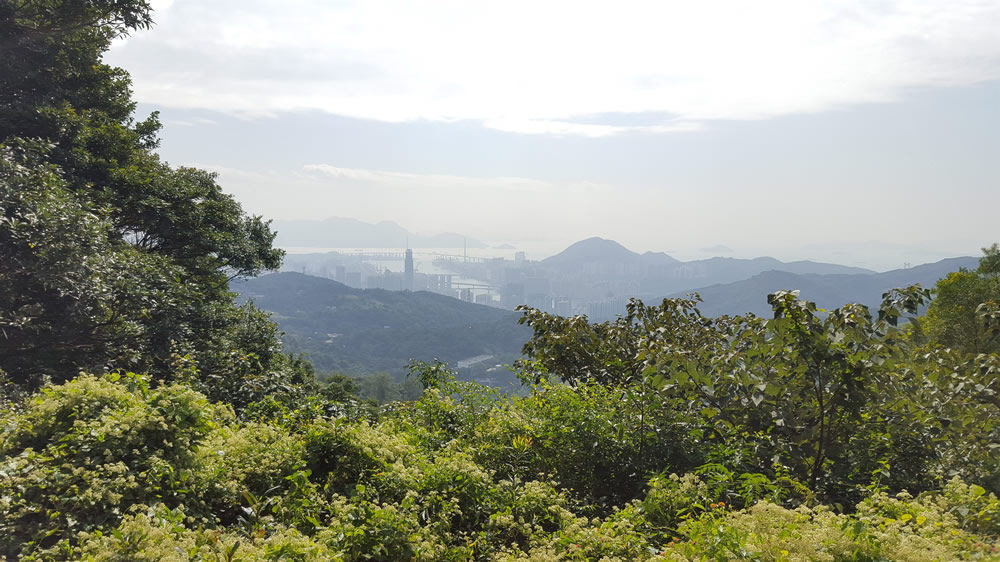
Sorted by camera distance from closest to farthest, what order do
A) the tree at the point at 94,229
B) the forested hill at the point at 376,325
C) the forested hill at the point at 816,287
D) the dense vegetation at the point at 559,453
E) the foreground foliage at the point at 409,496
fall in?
the foreground foliage at the point at 409,496
the dense vegetation at the point at 559,453
the tree at the point at 94,229
the forested hill at the point at 376,325
the forested hill at the point at 816,287

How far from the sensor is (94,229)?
695 cm

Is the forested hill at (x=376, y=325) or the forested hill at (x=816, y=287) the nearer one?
the forested hill at (x=376, y=325)

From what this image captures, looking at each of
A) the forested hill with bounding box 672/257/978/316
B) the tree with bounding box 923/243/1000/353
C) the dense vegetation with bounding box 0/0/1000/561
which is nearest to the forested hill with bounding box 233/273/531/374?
the forested hill with bounding box 672/257/978/316

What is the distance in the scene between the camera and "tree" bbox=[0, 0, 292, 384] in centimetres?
663

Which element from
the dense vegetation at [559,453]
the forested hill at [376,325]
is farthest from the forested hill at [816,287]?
the dense vegetation at [559,453]

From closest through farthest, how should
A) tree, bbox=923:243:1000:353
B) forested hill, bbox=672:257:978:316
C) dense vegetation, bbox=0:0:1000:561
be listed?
dense vegetation, bbox=0:0:1000:561 < tree, bbox=923:243:1000:353 < forested hill, bbox=672:257:978:316

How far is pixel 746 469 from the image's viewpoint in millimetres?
3826

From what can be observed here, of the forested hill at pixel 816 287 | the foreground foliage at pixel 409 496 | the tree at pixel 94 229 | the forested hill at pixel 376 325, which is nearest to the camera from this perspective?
the foreground foliage at pixel 409 496

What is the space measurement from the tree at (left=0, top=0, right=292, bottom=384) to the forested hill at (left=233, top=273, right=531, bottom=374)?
92096mm

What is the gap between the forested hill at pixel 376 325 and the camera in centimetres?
12281

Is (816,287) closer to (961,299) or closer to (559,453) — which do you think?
(961,299)

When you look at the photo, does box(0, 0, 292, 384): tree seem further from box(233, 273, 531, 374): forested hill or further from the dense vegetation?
box(233, 273, 531, 374): forested hill

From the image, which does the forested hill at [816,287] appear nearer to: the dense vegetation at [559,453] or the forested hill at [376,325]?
the forested hill at [376,325]

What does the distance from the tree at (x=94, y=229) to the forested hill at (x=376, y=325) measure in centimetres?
9210
